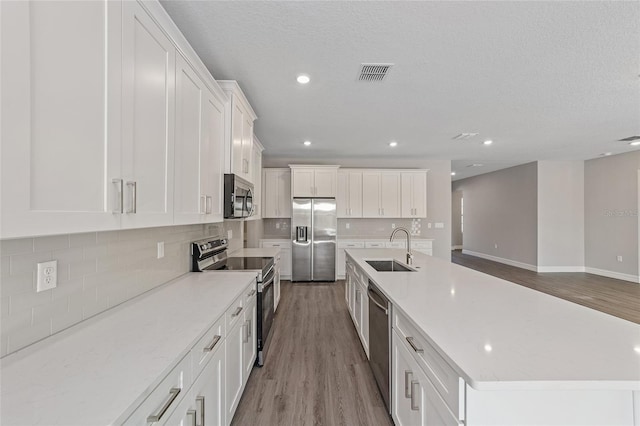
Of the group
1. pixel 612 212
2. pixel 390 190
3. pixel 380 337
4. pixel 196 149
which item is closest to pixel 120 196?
pixel 196 149

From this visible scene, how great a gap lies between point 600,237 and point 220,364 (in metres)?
8.39

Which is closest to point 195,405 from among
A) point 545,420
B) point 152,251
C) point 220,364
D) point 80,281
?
point 220,364

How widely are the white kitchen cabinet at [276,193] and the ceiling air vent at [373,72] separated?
12.1ft

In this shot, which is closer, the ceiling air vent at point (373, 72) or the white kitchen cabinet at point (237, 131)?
the ceiling air vent at point (373, 72)

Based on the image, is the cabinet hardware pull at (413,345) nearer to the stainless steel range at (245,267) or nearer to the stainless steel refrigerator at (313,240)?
the stainless steel range at (245,267)

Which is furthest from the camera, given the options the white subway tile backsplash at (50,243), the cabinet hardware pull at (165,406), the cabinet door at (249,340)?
the cabinet door at (249,340)

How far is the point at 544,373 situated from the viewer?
0.89m

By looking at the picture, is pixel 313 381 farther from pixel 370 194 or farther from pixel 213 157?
pixel 370 194

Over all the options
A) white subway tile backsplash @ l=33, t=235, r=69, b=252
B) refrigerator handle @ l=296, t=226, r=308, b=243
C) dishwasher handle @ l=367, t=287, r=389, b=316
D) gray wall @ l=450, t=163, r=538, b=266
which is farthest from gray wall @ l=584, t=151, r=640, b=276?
white subway tile backsplash @ l=33, t=235, r=69, b=252

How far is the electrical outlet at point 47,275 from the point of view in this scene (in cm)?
113

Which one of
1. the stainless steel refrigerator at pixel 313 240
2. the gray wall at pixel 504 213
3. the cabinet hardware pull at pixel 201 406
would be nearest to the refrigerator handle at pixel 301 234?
the stainless steel refrigerator at pixel 313 240

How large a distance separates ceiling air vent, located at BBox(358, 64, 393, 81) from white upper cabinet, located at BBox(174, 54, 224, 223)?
130cm

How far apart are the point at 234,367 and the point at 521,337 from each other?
1.60 metres

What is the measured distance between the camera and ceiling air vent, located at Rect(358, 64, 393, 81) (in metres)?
2.43
